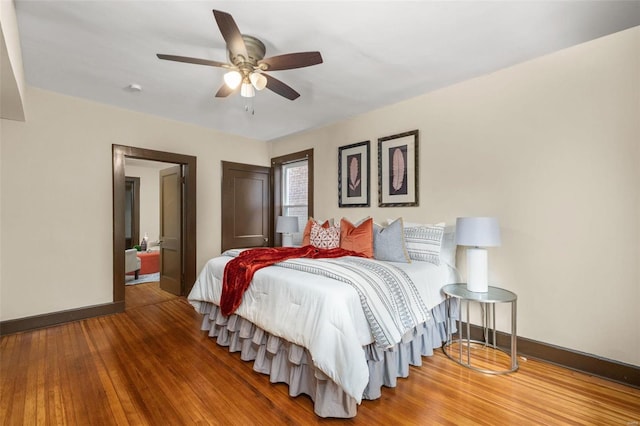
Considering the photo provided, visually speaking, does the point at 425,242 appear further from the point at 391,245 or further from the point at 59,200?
the point at 59,200

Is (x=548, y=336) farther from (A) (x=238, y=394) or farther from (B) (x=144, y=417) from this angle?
(B) (x=144, y=417)

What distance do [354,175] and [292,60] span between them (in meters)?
2.16

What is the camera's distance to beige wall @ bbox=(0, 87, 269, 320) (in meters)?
3.09

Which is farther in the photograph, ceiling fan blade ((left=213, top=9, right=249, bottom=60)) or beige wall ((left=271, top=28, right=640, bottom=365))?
beige wall ((left=271, top=28, right=640, bottom=365))

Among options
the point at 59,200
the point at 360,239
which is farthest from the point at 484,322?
the point at 59,200

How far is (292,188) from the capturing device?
5.31 metres

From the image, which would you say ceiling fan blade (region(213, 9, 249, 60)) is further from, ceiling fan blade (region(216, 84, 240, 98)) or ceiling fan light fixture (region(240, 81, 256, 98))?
ceiling fan blade (region(216, 84, 240, 98))

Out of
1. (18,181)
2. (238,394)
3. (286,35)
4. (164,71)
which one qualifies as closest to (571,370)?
(238,394)

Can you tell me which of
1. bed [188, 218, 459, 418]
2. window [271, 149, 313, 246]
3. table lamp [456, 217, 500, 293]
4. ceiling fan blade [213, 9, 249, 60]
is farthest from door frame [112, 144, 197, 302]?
table lamp [456, 217, 500, 293]

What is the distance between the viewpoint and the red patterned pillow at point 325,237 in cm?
333

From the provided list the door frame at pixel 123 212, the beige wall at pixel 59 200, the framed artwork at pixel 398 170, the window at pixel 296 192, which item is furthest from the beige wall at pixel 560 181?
the beige wall at pixel 59 200

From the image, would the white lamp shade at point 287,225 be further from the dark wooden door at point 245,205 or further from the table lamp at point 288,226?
the dark wooden door at point 245,205

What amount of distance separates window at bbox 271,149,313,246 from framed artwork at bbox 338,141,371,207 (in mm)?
866

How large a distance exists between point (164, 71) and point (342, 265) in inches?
96.5
